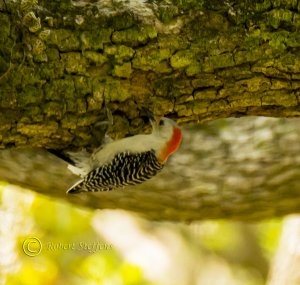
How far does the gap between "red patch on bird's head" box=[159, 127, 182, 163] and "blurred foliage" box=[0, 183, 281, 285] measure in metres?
3.53

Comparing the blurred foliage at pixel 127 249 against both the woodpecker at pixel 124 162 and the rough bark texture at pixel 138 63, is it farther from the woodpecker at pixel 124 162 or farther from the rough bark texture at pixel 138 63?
the rough bark texture at pixel 138 63

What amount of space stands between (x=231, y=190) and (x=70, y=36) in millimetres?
1742

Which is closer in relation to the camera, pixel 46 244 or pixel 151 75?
pixel 151 75

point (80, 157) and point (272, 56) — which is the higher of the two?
point (272, 56)

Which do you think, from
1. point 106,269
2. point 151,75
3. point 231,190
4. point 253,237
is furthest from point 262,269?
point 151,75

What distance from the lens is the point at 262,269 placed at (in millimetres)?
9422

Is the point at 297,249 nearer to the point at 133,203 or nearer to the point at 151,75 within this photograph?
the point at 133,203

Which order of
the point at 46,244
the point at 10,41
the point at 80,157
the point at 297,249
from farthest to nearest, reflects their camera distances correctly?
1. the point at 46,244
2. the point at 297,249
3. the point at 80,157
4. the point at 10,41

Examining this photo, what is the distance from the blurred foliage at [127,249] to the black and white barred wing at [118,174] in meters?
3.36
